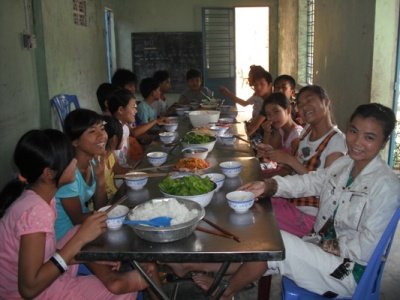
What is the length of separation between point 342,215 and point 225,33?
7091mm

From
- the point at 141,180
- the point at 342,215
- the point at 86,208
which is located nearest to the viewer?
the point at 342,215

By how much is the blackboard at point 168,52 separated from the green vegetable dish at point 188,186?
6.89 meters

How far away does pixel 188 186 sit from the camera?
1.67 metres

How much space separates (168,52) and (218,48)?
102 cm

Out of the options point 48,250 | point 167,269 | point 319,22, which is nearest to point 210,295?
point 167,269

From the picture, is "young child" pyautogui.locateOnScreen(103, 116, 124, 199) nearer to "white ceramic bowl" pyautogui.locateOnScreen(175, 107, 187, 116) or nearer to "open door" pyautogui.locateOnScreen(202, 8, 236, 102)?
"white ceramic bowl" pyautogui.locateOnScreen(175, 107, 187, 116)

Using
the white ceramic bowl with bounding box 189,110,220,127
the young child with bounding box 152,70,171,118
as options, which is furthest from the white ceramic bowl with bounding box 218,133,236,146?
the young child with bounding box 152,70,171,118

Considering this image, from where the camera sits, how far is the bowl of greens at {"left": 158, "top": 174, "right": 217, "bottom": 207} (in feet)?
5.30

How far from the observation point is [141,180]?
6.32 ft

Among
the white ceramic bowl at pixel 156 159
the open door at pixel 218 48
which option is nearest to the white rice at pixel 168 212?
the white ceramic bowl at pixel 156 159

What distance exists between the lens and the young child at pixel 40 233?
1.36 metres

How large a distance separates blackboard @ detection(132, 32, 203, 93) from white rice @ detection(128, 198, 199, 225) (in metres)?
7.11

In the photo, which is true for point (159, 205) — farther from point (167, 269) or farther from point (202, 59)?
point (202, 59)

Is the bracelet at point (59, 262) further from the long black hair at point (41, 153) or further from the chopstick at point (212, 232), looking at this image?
the chopstick at point (212, 232)
